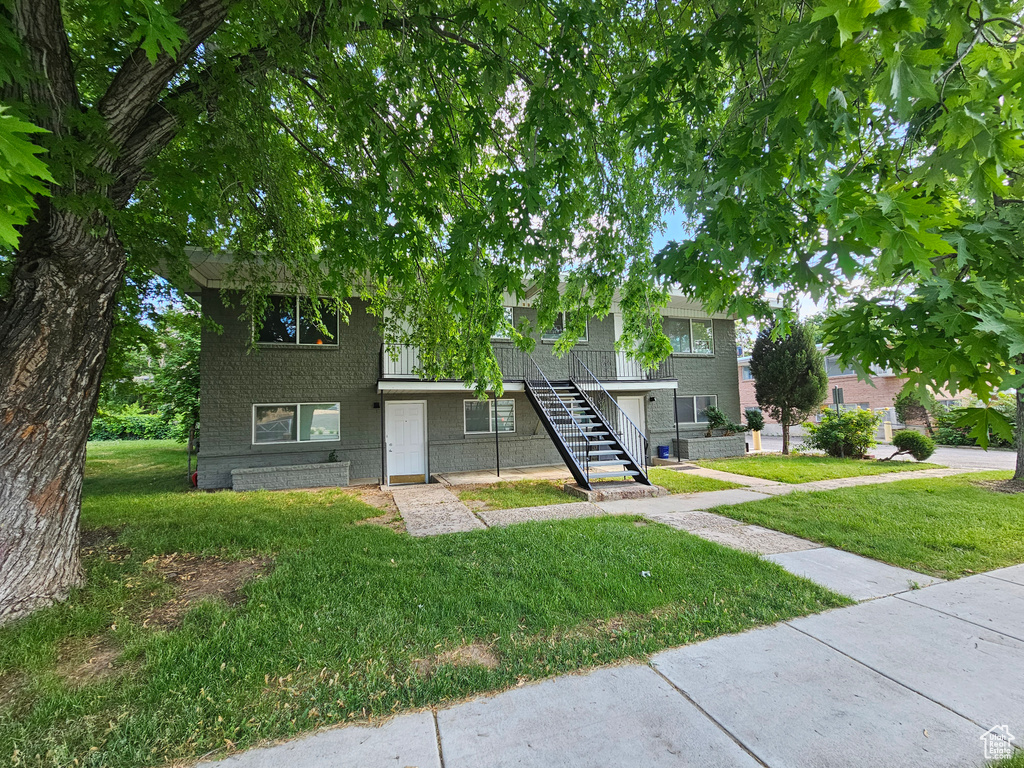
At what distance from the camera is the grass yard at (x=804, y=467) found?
9.88 metres

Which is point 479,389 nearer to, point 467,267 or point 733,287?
point 467,267

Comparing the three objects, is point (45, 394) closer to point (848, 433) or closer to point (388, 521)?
point (388, 521)

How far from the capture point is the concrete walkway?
201 cm

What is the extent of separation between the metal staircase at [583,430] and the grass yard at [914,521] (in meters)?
2.43

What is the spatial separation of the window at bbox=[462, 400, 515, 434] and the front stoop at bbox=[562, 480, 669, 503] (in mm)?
3936

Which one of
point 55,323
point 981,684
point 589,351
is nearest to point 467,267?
point 55,323

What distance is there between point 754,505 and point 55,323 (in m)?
8.81

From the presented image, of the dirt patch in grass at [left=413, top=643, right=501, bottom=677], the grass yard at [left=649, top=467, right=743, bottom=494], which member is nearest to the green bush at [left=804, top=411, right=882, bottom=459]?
the grass yard at [left=649, top=467, right=743, bottom=494]

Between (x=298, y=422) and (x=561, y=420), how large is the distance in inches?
251

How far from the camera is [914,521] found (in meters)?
5.87

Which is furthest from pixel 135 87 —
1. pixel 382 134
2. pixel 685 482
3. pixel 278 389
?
pixel 685 482

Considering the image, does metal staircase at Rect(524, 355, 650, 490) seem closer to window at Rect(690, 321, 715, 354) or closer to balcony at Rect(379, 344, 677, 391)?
balcony at Rect(379, 344, 677, 391)

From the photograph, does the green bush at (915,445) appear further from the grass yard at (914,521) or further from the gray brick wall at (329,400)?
the gray brick wall at (329,400)

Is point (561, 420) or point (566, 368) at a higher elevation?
point (566, 368)
